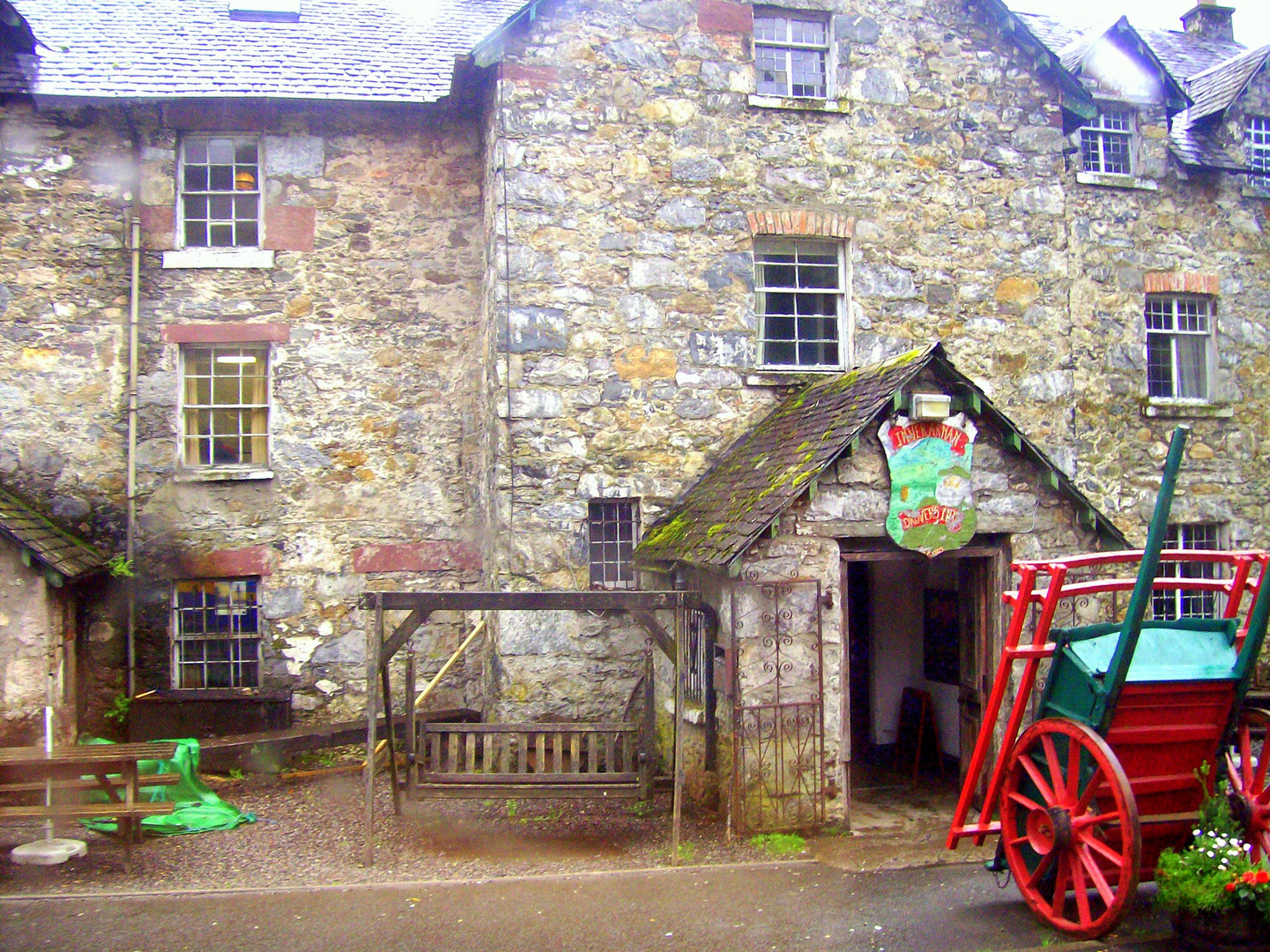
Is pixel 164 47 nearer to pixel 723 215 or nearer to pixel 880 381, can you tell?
pixel 723 215

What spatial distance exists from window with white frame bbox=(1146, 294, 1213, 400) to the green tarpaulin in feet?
36.0

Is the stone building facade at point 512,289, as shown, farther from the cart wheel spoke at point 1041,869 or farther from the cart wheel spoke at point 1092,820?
the cart wheel spoke at point 1092,820

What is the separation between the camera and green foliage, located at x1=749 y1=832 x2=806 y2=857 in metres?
7.77

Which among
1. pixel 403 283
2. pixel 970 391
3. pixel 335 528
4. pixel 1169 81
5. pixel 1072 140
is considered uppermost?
pixel 1169 81

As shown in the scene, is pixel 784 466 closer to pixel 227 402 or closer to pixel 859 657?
pixel 859 657

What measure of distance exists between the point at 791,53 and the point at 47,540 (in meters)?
8.95

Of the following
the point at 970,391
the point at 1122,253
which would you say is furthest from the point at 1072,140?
the point at 970,391

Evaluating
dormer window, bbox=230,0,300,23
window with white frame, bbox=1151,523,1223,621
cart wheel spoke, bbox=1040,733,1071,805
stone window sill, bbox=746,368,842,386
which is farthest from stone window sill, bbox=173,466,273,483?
window with white frame, bbox=1151,523,1223,621

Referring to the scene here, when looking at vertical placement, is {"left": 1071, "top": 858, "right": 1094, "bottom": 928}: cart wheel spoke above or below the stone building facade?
below

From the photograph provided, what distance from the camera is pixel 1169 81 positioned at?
12.4 meters

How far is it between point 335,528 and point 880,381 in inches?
235

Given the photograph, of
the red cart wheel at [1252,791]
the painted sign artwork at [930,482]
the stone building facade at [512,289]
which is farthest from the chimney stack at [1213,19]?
the red cart wheel at [1252,791]

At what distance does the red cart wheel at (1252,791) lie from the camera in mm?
5680

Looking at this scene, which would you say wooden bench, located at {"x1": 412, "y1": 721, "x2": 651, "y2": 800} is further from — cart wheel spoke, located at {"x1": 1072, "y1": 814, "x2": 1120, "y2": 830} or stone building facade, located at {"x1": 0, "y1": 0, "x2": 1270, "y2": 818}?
cart wheel spoke, located at {"x1": 1072, "y1": 814, "x2": 1120, "y2": 830}
